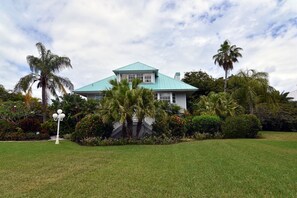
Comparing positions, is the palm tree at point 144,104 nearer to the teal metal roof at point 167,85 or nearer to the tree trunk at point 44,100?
the teal metal roof at point 167,85

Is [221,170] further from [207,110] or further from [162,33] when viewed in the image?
[207,110]

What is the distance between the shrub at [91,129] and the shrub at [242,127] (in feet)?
30.6

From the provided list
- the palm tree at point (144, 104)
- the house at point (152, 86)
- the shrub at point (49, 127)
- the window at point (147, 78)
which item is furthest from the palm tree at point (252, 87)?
the shrub at point (49, 127)

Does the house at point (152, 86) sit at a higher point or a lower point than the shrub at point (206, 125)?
higher

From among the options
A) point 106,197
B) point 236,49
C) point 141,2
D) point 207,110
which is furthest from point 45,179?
point 236,49

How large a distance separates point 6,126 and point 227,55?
1058 inches

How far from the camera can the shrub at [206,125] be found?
1812 centimetres

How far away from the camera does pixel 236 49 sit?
30.0 m

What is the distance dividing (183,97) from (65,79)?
12.3m

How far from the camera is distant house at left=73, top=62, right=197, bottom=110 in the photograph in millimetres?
22500

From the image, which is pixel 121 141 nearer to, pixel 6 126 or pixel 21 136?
pixel 21 136

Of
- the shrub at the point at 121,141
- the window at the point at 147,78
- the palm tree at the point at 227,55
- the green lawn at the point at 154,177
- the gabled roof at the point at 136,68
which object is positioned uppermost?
the palm tree at the point at 227,55

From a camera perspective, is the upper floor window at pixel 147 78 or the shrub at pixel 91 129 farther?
the upper floor window at pixel 147 78

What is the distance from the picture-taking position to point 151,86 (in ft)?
75.9
